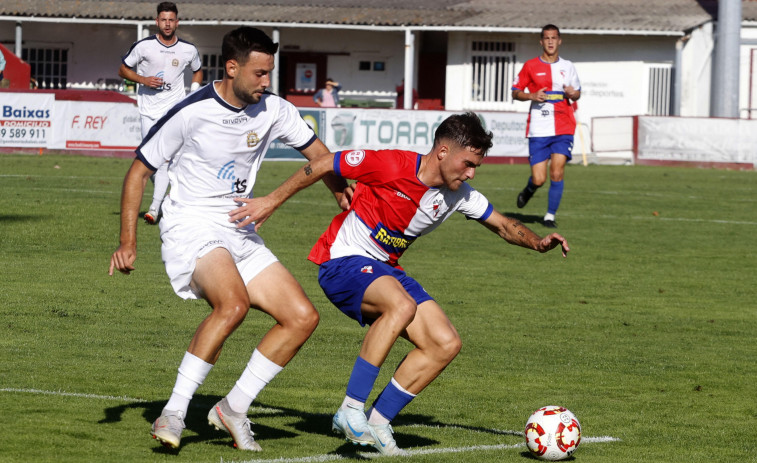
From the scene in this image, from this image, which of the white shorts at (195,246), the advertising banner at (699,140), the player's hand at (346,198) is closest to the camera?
the white shorts at (195,246)

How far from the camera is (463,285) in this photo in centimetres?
1154

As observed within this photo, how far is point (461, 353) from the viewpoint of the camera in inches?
341

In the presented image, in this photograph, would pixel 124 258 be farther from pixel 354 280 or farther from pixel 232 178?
pixel 354 280

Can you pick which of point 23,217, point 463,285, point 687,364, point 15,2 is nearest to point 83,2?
point 15,2

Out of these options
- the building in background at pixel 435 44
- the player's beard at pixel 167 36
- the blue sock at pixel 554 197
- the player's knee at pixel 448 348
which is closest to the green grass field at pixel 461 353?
the blue sock at pixel 554 197

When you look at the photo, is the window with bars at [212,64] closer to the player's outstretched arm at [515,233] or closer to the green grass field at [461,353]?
the green grass field at [461,353]

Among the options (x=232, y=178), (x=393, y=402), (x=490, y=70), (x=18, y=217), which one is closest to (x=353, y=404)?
(x=393, y=402)

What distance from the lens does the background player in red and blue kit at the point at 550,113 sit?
1554 centimetres

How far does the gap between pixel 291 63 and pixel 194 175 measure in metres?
36.2

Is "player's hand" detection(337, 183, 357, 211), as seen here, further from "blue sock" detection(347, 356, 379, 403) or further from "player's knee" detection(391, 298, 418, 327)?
"blue sock" detection(347, 356, 379, 403)

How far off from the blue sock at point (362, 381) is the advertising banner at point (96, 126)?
20.5m

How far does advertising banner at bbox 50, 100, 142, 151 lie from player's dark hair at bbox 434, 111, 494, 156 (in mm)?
20281

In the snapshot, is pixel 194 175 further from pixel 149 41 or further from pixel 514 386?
pixel 149 41

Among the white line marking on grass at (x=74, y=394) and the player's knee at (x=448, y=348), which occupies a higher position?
the player's knee at (x=448, y=348)
